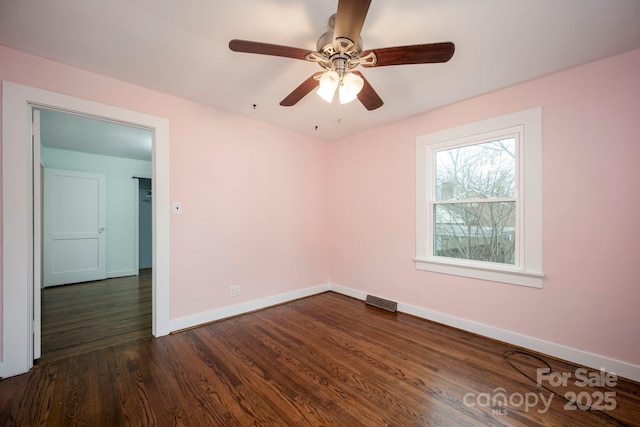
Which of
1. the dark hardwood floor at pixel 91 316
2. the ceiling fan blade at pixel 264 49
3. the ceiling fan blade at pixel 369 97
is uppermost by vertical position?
the ceiling fan blade at pixel 264 49

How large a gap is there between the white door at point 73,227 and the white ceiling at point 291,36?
3661mm

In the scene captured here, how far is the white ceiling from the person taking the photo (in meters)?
1.53

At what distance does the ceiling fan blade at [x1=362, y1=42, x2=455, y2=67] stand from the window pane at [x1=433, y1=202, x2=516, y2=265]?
1733 millimetres

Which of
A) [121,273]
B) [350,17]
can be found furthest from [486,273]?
[121,273]

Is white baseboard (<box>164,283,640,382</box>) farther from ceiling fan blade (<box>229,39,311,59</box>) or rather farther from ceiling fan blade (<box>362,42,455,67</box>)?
ceiling fan blade (<box>229,39,311,59</box>)

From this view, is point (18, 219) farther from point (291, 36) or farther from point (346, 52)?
point (346, 52)

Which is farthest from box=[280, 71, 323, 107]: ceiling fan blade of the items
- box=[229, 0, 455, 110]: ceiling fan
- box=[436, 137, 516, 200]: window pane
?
box=[436, 137, 516, 200]: window pane

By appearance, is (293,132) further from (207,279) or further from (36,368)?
(36,368)

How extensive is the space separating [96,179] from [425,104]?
5911 mm

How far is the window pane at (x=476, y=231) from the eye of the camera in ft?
8.21

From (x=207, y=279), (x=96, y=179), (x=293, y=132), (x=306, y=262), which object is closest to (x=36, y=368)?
(x=207, y=279)

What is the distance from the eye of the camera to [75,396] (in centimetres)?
171

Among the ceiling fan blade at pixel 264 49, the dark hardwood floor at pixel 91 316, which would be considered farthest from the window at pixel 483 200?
the dark hardwood floor at pixel 91 316

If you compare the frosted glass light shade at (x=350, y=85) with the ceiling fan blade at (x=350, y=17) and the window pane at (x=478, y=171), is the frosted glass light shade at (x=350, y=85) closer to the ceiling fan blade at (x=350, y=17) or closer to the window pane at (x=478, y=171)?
the ceiling fan blade at (x=350, y=17)
